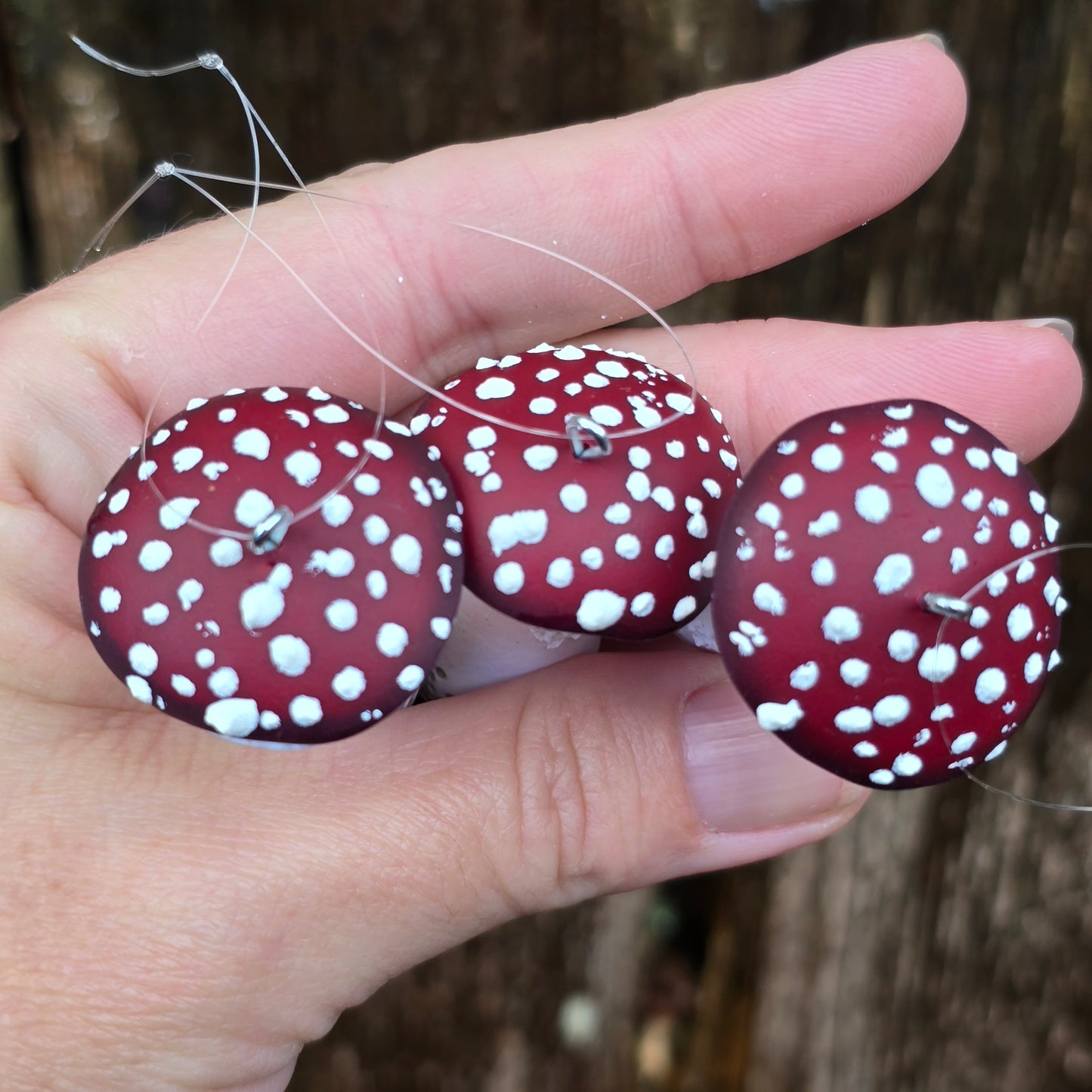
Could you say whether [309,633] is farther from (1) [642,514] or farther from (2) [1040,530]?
(2) [1040,530]

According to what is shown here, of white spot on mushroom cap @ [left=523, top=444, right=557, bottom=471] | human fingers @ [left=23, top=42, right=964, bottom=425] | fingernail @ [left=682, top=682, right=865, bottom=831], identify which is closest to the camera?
white spot on mushroom cap @ [left=523, top=444, right=557, bottom=471]

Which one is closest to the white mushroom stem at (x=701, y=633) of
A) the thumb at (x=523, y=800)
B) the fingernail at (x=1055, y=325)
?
the thumb at (x=523, y=800)

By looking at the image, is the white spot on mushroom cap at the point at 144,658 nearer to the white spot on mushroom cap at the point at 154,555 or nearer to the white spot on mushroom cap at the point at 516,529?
the white spot on mushroom cap at the point at 154,555

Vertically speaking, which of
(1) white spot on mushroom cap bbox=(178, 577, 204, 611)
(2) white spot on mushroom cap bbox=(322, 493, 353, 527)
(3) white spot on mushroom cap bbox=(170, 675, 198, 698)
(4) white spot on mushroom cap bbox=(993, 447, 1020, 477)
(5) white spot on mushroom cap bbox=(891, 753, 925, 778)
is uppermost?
(4) white spot on mushroom cap bbox=(993, 447, 1020, 477)

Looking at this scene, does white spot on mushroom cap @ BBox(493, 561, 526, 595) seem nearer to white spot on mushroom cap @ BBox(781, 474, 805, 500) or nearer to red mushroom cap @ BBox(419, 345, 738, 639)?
red mushroom cap @ BBox(419, 345, 738, 639)

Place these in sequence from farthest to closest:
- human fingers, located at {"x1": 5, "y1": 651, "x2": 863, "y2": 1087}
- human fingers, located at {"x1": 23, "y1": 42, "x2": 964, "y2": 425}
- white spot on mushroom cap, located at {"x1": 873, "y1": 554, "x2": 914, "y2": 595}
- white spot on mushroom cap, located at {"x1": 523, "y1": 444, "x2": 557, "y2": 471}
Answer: human fingers, located at {"x1": 23, "y1": 42, "x2": 964, "y2": 425} < human fingers, located at {"x1": 5, "y1": 651, "x2": 863, "y2": 1087} < white spot on mushroom cap, located at {"x1": 523, "y1": 444, "x2": 557, "y2": 471} < white spot on mushroom cap, located at {"x1": 873, "y1": 554, "x2": 914, "y2": 595}

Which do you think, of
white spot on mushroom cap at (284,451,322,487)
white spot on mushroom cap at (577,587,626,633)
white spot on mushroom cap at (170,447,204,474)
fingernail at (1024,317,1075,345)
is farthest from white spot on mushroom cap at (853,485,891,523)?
Answer: fingernail at (1024,317,1075,345)

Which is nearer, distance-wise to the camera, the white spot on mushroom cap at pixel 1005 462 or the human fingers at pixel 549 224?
the white spot on mushroom cap at pixel 1005 462

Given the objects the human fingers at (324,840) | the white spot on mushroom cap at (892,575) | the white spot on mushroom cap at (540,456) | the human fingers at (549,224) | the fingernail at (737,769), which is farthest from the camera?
the human fingers at (549,224)

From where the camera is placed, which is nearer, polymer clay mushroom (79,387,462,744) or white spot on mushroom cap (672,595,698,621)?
polymer clay mushroom (79,387,462,744)
